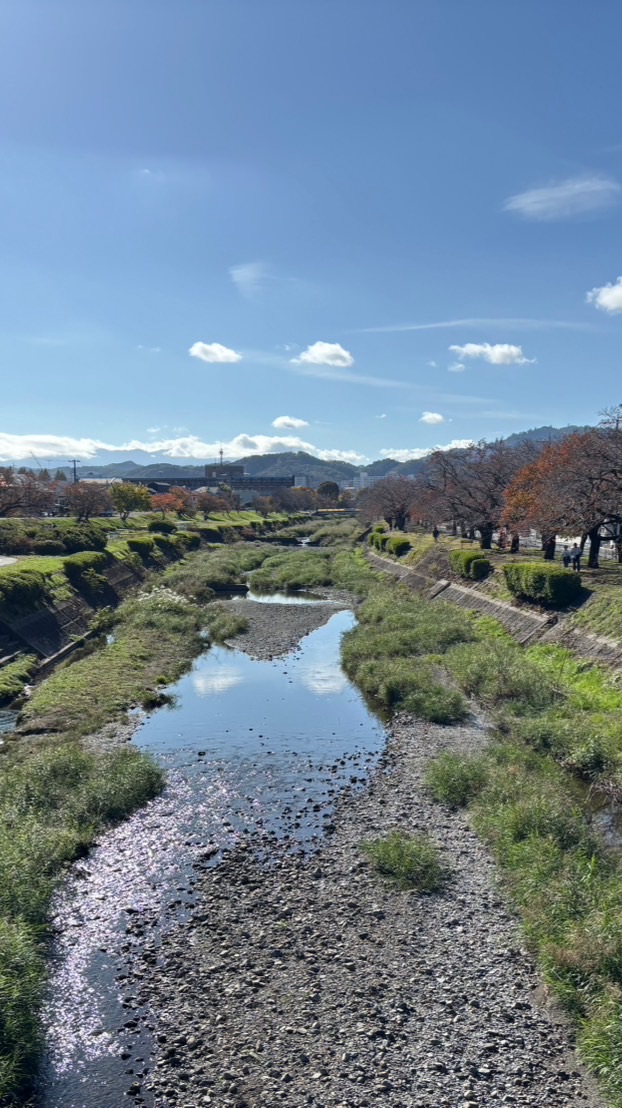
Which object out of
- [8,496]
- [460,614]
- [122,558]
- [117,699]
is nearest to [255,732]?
[117,699]

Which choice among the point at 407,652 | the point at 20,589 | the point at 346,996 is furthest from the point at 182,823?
the point at 20,589

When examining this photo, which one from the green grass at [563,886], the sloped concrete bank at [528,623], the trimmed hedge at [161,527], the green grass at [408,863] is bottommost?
the green grass at [408,863]

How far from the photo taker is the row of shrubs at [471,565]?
42.2 meters

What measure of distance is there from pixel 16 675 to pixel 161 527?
59.5m

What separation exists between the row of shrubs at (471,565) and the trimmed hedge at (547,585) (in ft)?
25.2

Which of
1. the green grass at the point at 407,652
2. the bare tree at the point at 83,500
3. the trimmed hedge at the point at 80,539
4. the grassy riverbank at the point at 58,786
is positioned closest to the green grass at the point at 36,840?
the grassy riverbank at the point at 58,786

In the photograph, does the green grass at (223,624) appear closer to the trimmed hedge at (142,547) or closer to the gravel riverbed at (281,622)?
the gravel riverbed at (281,622)

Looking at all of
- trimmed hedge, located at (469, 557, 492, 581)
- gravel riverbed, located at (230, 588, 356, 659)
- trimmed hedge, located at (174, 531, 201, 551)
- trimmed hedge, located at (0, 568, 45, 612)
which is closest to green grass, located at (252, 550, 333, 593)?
gravel riverbed, located at (230, 588, 356, 659)

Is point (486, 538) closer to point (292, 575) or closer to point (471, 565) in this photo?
point (471, 565)

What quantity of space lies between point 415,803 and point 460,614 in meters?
21.9

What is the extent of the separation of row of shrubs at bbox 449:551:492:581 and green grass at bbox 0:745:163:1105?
90.6 ft

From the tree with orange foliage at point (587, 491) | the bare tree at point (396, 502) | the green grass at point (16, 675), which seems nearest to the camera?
the green grass at point (16, 675)

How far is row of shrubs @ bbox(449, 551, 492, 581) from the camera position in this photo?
1660 inches

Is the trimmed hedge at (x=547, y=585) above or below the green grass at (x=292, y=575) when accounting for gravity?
above
